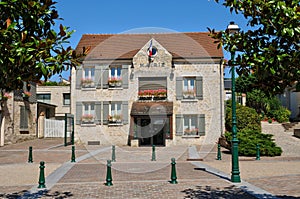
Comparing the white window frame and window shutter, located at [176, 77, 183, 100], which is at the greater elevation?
window shutter, located at [176, 77, 183, 100]

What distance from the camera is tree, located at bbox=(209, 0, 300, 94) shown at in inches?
183

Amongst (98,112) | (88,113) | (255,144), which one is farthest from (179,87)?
(255,144)

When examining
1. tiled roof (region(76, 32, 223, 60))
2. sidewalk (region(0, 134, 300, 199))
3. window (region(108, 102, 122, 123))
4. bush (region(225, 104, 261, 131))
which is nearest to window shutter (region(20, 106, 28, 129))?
tiled roof (region(76, 32, 223, 60))

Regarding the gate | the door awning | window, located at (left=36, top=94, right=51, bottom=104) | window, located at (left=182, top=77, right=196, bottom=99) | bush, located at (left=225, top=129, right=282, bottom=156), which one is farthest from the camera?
window, located at (left=36, top=94, right=51, bottom=104)

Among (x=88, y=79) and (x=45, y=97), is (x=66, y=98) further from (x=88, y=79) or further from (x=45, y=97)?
(x=88, y=79)

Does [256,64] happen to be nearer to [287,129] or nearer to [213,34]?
[213,34]

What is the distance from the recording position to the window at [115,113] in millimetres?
26484

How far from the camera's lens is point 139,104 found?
26016 mm

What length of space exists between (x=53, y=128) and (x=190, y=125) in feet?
46.1

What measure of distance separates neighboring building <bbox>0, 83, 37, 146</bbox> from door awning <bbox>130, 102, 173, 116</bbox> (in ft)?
Answer: 23.1

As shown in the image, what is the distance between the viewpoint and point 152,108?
2558 centimetres

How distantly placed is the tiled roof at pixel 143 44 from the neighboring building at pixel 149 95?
18 cm

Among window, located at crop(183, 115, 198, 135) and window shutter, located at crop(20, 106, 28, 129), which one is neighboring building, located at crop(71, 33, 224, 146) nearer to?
window, located at crop(183, 115, 198, 135)

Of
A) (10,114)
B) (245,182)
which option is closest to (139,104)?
(10,114)
